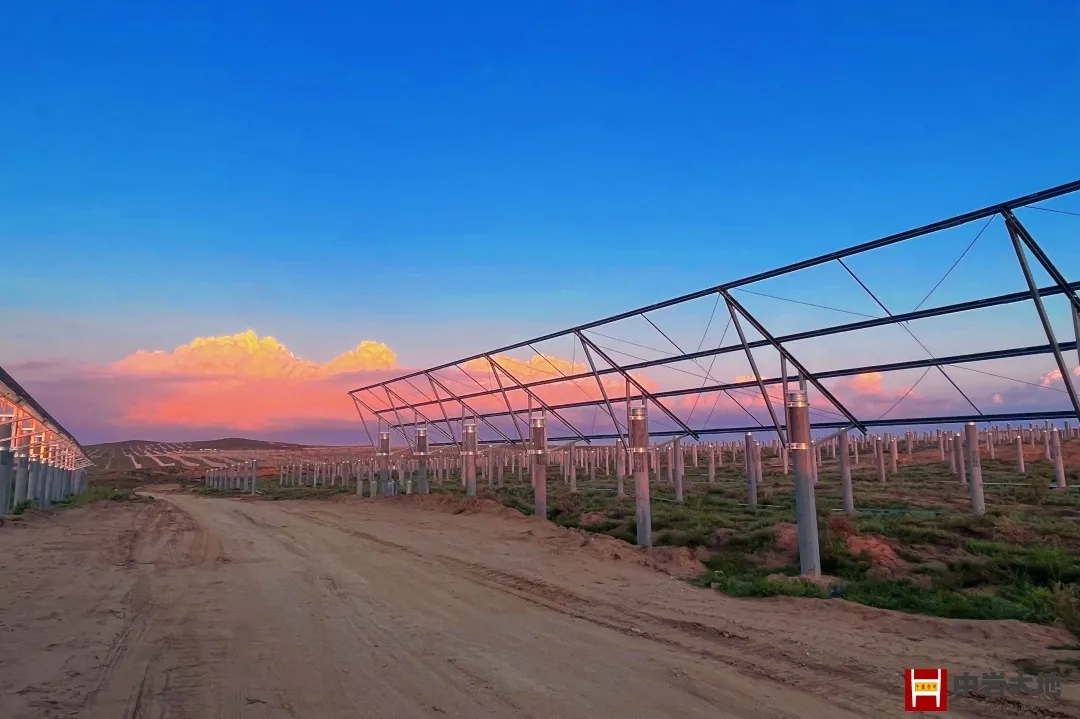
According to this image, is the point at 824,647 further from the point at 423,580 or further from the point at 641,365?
the point at 641,365

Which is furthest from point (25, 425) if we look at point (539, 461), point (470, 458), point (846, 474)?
point (846, 474)

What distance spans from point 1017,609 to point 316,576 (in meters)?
8.95

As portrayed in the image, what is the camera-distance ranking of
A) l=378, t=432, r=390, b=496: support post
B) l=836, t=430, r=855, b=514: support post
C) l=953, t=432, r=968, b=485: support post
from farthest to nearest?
l=378, t=432, r=390, b=496: support post < l=953, t=432, r=968, b=485: support post < l=836, t=430, r=855, b=514: support post

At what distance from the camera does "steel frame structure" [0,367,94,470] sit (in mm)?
23234

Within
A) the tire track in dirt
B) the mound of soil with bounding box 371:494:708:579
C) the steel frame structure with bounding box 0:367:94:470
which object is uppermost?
the steel frame structure with bounding box 0:367:94:470

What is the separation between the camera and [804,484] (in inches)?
431

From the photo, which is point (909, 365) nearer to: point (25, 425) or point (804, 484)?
point (804, 484)

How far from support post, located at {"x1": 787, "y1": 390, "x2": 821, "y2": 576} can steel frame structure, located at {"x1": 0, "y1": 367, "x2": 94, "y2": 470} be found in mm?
22388

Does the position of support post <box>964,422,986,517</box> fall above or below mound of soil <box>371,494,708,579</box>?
above

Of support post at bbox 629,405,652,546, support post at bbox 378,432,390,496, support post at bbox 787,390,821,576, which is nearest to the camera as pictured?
support post at bbox 787,390,821,576

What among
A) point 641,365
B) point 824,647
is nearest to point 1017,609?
point 824,647

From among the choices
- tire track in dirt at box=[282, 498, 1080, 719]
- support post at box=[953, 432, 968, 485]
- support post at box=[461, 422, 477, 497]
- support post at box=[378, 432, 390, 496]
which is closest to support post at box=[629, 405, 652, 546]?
tire track in dirt at box=[282, 498, 1080, 719]

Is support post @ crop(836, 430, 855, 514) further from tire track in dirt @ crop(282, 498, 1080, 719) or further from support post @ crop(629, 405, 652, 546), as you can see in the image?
tire track in dirt @ crop(282, 498, 1080, 719)

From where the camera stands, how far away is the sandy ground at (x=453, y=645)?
4801 mm
